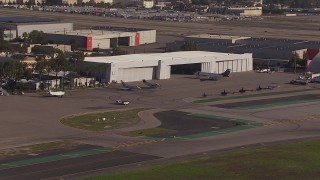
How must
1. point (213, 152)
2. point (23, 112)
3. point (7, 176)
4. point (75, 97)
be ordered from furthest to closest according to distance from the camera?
1. point (75, 97)
2. point (23, 112)
3. point (213, 152)
4. point (7, 176)

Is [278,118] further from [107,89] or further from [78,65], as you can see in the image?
Result: [78,65]

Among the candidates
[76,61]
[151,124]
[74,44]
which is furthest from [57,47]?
[151,124]

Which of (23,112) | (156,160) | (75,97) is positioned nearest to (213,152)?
(156,160)

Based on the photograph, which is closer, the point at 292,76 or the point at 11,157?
the point at 11,157

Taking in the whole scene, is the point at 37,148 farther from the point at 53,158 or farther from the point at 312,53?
the point at 312,53

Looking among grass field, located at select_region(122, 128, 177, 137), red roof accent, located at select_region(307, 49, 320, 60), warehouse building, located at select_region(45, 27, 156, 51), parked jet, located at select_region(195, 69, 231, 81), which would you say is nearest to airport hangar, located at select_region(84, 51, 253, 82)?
parked jet, located at select_region(195, 69, 231, 81)

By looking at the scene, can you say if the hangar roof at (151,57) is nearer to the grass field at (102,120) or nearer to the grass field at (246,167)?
the grass field at (102,120)

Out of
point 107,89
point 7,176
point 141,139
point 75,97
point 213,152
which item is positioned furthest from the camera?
point 107,89

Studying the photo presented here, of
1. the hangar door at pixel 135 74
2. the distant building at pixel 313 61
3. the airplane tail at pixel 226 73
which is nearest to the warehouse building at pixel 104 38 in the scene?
the airplane tail at pixel 226 73
